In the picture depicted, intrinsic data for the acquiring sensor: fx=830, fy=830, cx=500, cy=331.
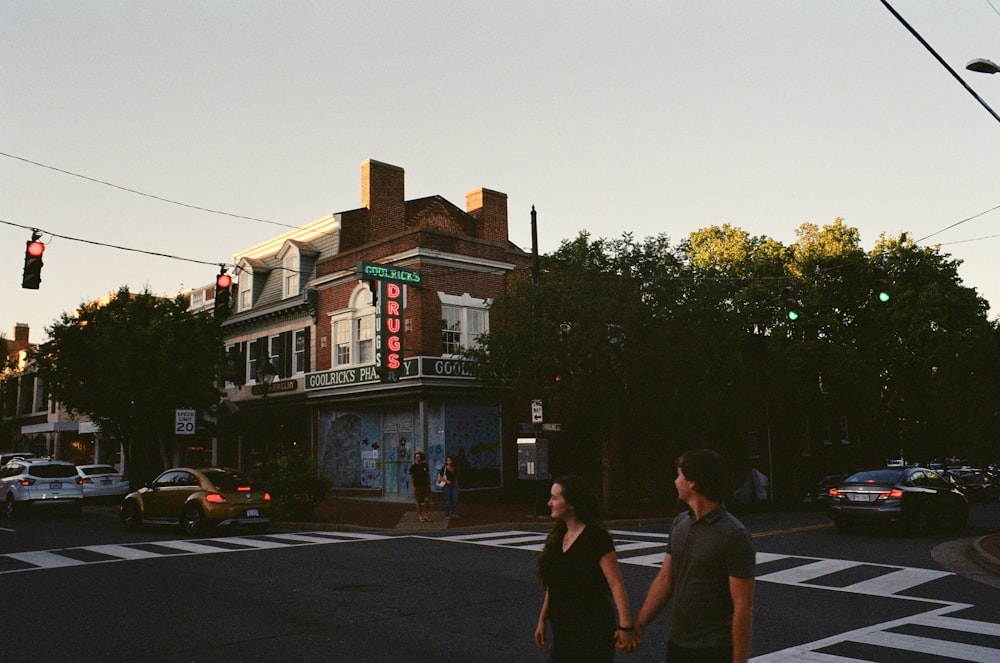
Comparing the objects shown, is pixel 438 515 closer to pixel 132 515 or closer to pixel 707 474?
pixel 132 515

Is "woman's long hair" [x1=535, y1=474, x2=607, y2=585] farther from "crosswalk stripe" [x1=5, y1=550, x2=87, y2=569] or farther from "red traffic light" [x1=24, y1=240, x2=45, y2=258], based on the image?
"red traffic light" [x1=24, y1=240, x2=45, y2=258]

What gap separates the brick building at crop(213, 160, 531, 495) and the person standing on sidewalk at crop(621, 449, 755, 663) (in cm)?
2148

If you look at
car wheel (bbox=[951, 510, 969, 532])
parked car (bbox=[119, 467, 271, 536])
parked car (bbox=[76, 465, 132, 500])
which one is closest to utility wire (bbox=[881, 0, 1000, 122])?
car wheel (bbox=[951, 510, 969, 532])

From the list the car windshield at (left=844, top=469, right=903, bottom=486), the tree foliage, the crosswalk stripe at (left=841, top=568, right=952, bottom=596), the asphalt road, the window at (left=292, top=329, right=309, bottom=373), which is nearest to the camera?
the asphalt road

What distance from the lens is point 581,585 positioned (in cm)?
432

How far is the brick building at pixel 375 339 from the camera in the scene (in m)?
27.8

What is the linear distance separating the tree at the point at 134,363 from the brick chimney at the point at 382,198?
7.27m

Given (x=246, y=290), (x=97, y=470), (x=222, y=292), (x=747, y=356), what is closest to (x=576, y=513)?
(x=222, y=292)

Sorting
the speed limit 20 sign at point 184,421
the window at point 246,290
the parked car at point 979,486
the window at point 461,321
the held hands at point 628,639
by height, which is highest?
the window at point 246,290

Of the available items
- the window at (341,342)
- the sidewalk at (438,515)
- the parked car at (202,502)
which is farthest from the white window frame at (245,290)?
the parked car at (202,502)

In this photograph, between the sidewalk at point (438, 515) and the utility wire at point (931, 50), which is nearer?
the utility wire at point (931, 50)

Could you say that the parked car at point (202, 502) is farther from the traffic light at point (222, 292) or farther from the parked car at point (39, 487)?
the parked car at point (39, 487)

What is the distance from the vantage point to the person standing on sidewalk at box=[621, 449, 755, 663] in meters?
3.79

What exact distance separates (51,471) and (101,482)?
3.35 meters
